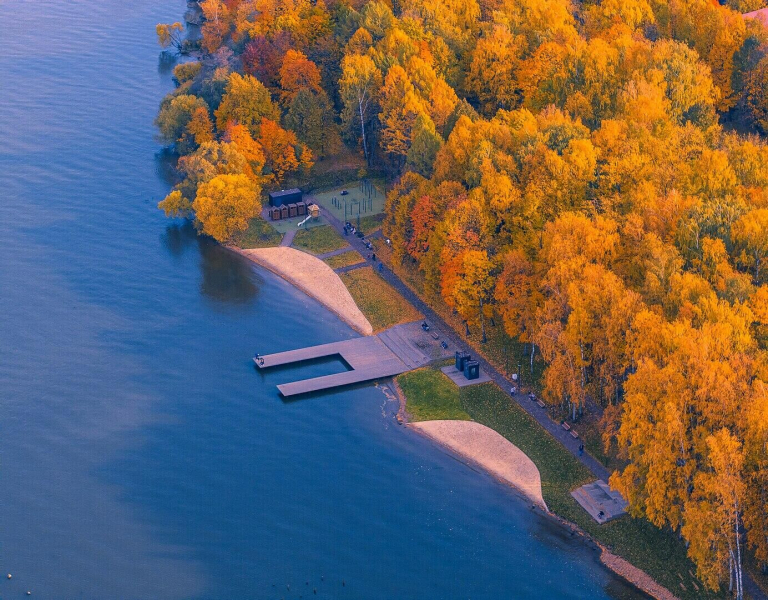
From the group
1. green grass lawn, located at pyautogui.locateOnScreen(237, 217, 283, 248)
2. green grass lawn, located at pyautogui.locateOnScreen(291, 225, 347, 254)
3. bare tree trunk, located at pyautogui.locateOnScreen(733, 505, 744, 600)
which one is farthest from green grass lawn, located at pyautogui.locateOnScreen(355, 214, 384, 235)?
bare tree trunk, located at pyautogui.locateOnScreen(733, 505, 744, 600)

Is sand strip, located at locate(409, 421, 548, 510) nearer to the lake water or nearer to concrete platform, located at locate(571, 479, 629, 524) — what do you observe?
the lake water

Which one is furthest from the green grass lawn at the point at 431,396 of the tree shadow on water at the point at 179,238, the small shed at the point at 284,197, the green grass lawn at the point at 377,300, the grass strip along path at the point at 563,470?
the small shed at the point at 284,197

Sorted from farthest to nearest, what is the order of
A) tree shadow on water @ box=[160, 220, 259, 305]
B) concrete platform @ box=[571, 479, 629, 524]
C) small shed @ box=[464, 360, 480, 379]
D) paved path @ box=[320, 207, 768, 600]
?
tree shadow on water @ box=[160, 220, 259, 305] < small shed @ box=[464, 360, 480, 379] < paved path @ box=[320, 207, 768, 600] < concrete platform @ box=[571, 479, 629, 524]

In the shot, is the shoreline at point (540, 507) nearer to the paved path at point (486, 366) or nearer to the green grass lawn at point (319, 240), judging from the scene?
the paved path at point (486, 366)

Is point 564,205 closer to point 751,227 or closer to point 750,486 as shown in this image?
point 751,227

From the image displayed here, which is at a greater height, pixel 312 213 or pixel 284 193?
pixel 284 193

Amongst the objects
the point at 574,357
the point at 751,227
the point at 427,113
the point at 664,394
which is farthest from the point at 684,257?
the point at 427,113

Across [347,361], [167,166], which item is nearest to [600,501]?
[347,361]

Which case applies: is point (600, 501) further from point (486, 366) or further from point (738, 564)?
point (486, 366)
